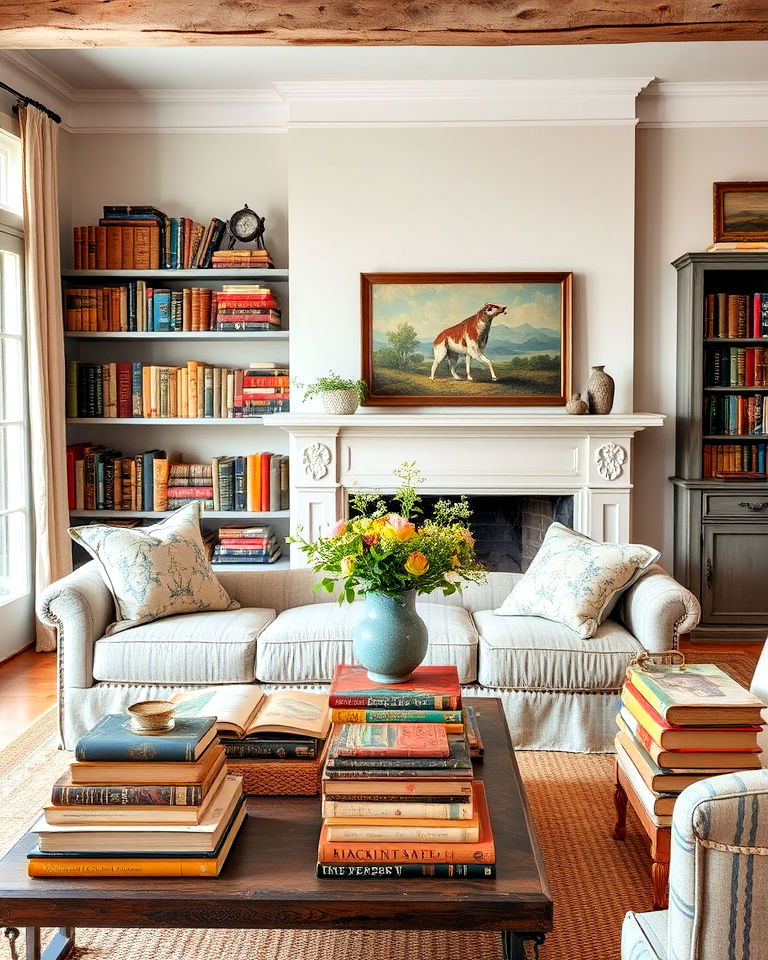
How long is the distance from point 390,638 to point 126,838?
87 cm

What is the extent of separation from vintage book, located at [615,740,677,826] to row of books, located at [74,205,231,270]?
147 inches

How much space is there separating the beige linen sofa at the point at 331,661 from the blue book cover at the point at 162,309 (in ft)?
7.29

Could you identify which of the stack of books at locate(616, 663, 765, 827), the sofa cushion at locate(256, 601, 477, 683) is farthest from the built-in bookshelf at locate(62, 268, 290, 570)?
the stack of books at locate(616, 663, 765, 827)

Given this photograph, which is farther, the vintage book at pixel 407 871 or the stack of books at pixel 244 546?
the stack of books at pixel 244 546

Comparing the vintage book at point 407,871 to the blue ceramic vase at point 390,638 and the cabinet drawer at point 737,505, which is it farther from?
the cabinet drawer at point 737,505

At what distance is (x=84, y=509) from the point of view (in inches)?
210

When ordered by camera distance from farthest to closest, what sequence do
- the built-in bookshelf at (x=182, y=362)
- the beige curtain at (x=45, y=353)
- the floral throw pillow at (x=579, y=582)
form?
1. the built-in bookshelf at (x=182, y=362)
2. the beige curtain at (x=45, y=353)
3. the floral throw pillow at (x=579, y=582)

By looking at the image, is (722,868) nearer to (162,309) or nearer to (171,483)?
(171,483)

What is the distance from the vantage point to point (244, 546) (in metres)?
5.21

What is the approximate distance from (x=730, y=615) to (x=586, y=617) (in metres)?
2.02

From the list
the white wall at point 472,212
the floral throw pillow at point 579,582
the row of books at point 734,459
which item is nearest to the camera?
the floral throw pillow at point 579,582

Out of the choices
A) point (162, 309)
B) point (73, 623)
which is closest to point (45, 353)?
point (162, 309)

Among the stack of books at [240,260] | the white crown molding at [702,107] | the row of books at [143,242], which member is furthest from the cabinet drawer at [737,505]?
the row of books at [143,242]

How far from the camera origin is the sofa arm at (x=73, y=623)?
331cm
